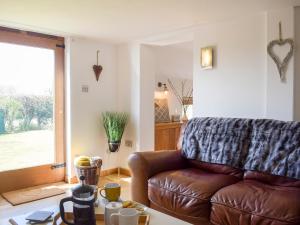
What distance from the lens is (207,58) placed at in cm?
342

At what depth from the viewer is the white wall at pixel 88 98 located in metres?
3.97

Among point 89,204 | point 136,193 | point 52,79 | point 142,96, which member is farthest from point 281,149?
point 52,79

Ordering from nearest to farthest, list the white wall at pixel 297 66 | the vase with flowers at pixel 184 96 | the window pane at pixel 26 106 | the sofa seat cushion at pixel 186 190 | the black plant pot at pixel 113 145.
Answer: the sofa seat cushion at pixel 186 190 < the white wall at pixel 297 66 < the window pane at pixel 26 106 < the black plant pot at pixel 113 145 < the vase with flowers at pixel 184 96

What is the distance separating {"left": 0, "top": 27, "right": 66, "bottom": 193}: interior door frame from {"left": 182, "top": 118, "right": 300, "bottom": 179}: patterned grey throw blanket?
191 centimetres

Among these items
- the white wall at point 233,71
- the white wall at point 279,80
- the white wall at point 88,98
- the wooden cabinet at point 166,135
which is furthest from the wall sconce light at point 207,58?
the wooden cabinet at point 166,135

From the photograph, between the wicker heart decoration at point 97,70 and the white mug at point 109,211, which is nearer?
the white mug at point 109,211

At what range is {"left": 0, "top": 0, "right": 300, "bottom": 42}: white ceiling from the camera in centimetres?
267

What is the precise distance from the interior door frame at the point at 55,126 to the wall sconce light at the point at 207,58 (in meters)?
1.96

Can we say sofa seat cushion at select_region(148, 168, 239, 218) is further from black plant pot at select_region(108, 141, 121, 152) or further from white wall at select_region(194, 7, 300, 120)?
black plant pot at select_region(108, 141, 121, 152)

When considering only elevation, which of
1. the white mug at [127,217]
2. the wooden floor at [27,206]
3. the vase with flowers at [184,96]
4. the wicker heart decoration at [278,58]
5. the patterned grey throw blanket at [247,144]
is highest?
the wicker heart decoration at [278,58]

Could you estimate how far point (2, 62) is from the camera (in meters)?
3.46

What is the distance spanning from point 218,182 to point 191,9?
1.72 m

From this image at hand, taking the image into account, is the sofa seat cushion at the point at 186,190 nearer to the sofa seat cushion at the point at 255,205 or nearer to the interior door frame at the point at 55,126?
the sofa seat cushion at the point at 255,205

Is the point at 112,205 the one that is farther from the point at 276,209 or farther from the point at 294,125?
the point at 294,125
